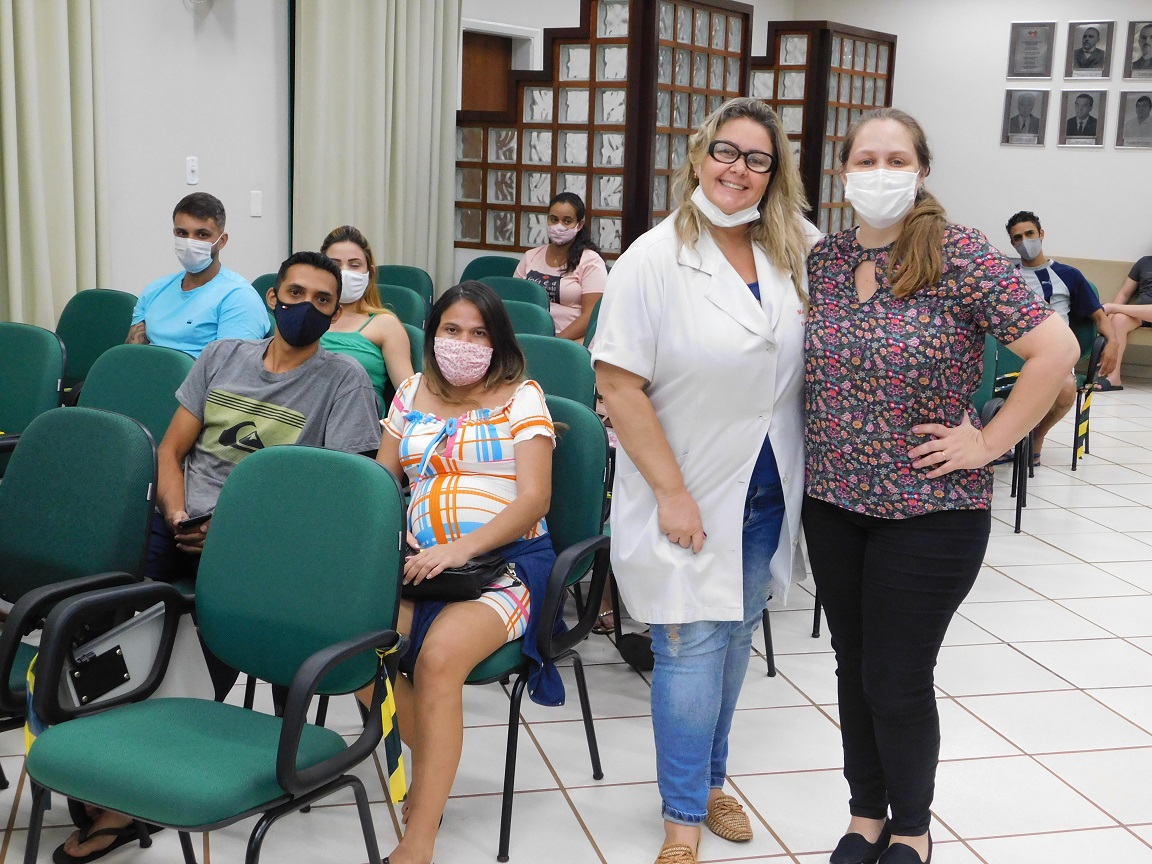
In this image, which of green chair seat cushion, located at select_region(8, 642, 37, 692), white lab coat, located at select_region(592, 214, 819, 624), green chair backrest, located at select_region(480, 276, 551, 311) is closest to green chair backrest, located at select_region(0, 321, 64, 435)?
green chair seat cushion, located at select_region(8, 642, 37, 692)

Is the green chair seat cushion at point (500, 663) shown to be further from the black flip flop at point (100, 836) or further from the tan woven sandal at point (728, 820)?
the black flip flop at point (100, 836)

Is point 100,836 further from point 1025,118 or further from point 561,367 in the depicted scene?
point 1025,118

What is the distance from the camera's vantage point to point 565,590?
2494 mm

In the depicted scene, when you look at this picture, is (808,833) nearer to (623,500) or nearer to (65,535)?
(623,500)

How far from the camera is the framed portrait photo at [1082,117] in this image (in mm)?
9406

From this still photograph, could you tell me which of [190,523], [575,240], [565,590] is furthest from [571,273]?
[565,590]

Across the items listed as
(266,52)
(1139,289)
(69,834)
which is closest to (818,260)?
(69,834)

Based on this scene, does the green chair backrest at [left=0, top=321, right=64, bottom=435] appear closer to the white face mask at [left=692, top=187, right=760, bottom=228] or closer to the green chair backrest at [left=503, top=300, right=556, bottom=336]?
the green chair backrest at [left=503, top=300, right=556, bottom=336]

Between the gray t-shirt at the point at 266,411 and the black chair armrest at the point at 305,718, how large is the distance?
84 cm

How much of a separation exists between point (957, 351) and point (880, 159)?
14.7 inches

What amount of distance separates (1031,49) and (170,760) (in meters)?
9.65

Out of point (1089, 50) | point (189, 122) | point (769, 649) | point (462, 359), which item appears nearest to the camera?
point (462, 359)

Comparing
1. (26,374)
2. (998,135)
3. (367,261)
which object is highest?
(998,135)

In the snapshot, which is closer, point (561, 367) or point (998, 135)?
point (561, 367)
